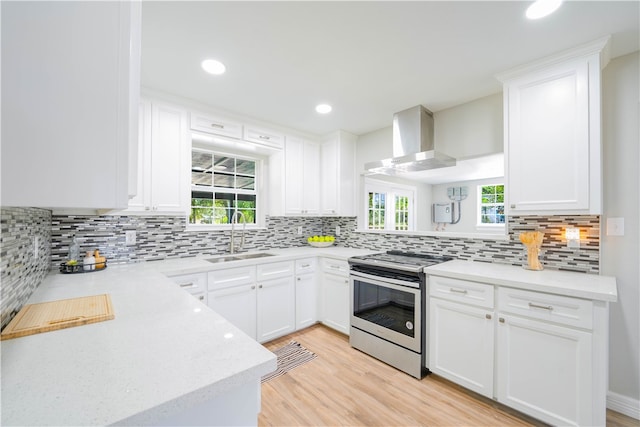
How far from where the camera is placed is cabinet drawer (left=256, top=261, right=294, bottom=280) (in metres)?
2.65

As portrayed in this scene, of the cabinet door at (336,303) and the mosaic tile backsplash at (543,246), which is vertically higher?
the mosaic tile backsplash at (543,246)

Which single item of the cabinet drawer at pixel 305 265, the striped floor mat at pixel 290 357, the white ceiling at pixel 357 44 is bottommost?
the striped floor mat at pixel 290 357

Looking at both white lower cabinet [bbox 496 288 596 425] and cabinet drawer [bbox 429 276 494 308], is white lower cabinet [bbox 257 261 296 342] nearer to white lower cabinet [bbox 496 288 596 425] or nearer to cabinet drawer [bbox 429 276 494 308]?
cabinet drawer [bbox 429 276 494 308]

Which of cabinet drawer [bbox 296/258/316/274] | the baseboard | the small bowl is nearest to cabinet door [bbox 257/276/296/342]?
cabinet drawer [bbox 296/258/316/274]

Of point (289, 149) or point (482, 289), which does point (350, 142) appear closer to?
point (289, 149)

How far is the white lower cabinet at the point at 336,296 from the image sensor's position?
2.82 m

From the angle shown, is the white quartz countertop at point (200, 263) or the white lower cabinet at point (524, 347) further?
the white quartz countertop at point (200, 263)

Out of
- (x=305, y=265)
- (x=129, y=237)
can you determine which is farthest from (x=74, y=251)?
(x=305, y=265)

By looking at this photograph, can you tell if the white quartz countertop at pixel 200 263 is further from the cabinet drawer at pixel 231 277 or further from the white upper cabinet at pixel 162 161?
the white upper cabinet at pixel 162 161

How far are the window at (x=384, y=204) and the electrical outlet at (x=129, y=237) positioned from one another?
2.62m

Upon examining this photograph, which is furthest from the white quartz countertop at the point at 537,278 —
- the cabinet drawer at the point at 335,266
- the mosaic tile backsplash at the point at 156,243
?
the cabinet drawer at the point at 335,266

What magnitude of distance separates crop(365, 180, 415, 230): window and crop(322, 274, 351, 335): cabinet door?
3.26ft

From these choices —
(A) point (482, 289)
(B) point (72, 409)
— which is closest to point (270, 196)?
(A) point (482, 289)

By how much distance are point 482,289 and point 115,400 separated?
2038mm
